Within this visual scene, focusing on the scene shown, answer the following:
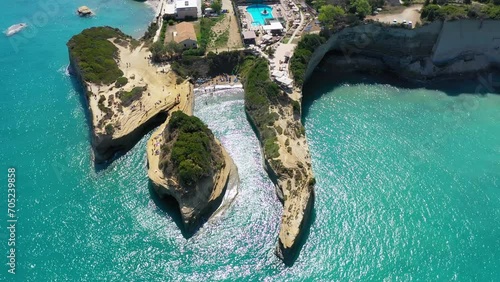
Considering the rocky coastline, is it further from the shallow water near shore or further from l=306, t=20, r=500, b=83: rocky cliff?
l=306, t=20, r=500, b=83: rocky cliff

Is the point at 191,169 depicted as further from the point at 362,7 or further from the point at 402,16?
the point at 402,16

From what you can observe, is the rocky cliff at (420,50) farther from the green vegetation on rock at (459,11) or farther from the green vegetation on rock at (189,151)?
the green vegetation on rock at (189,151)

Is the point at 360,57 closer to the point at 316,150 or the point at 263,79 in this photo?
the point at 263,79

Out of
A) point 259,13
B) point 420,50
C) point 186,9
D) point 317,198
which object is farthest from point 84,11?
point 420,50

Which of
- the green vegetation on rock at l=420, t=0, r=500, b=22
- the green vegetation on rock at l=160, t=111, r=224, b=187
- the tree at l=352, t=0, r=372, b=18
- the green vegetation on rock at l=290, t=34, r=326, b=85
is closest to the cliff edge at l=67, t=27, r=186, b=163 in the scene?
the green vegetation on rock at l=160, t=111, r=224, b=187

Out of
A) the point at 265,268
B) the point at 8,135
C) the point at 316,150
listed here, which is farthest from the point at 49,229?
the point at 316,150
